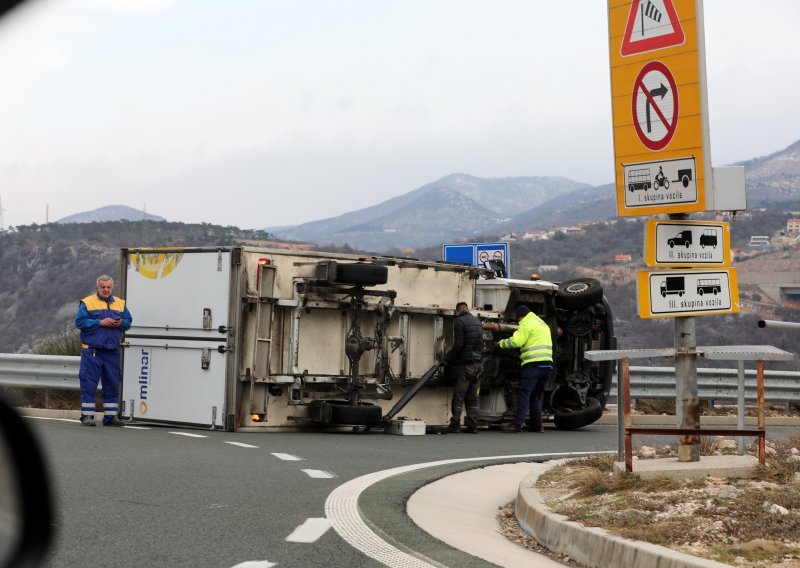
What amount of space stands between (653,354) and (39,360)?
11281mm

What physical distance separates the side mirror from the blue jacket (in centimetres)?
1325

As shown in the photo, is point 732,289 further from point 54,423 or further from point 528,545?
point 54,423

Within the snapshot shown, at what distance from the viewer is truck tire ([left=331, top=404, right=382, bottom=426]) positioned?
16.1 m

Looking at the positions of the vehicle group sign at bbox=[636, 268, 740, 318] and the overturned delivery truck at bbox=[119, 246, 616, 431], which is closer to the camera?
the vehicle group sign at bbox=[636, 268, 740, 318]

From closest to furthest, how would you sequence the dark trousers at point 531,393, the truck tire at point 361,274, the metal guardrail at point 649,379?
1. the truck tire at point 361,274
2. the dark trousers at point 531,393
3. the metal guardrail at point 649,379

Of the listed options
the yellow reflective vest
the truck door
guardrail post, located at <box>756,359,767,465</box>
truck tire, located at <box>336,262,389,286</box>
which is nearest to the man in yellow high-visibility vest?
the yellow reflective vest

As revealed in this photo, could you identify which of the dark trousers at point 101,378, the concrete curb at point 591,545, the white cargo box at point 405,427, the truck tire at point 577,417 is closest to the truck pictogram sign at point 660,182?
the concrete curb at point 591,545

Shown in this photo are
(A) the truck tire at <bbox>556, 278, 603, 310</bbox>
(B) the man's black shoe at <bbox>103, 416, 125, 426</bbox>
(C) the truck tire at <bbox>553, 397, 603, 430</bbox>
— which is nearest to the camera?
(B) the man's black shoe at <bbox>103, 416, 125, 426</bbox>

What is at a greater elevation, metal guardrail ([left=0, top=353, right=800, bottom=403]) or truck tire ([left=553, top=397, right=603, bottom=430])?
metal guardrail ([left=0, top=353, right=800, bottom=403])

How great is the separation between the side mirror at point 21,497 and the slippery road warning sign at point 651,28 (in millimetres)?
7644

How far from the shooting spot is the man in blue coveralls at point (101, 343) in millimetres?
16156

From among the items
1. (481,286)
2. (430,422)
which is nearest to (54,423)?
(430,422)

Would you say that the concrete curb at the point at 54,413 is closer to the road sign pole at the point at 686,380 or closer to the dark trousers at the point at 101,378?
the dark trousers at the point at 101,378

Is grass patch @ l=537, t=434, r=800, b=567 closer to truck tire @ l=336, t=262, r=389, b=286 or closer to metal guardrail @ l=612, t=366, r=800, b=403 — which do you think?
truck tire @ l=336, t=262, r=389, b=286
